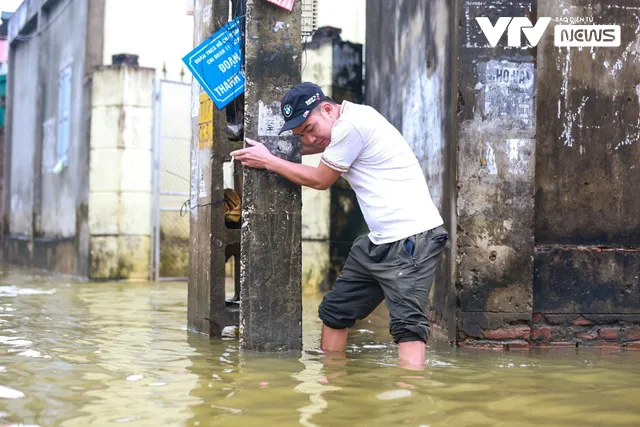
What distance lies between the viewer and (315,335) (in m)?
6.73

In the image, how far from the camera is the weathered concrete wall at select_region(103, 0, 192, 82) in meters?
13.4

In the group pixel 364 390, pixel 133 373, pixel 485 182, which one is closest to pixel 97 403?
pixel 133 373

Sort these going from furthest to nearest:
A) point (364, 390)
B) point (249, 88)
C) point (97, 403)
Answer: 1. point (249, 88)
2. point (364, 390)
3. point (97, 403)

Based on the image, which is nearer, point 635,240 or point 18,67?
point 635,240

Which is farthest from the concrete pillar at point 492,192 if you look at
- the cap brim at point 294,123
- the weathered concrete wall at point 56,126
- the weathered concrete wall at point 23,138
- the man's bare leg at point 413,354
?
the weathered concrete wall at point 23,138

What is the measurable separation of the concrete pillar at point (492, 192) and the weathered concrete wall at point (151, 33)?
777 centimetres

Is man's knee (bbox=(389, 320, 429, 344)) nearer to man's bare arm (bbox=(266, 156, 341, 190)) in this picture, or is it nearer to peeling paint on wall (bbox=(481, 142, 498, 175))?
man's bare arm (bbox=(266, 156, 341, 190))

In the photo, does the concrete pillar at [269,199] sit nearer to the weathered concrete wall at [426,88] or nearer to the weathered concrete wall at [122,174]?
the weathered concrete wall at [426,88]

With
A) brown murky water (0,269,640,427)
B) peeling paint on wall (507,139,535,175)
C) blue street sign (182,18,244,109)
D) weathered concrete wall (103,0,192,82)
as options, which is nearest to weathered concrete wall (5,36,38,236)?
weathered concrete wall (103,0,192,82)

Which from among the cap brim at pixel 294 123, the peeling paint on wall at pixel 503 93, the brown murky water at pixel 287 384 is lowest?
the brown murky water at pixel 287 384

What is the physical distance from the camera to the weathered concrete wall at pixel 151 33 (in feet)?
43.8

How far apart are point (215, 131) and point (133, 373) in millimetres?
2178

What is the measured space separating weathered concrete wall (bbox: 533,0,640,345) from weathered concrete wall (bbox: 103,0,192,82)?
7.96m

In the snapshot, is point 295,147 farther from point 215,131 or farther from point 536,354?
point 536,354
